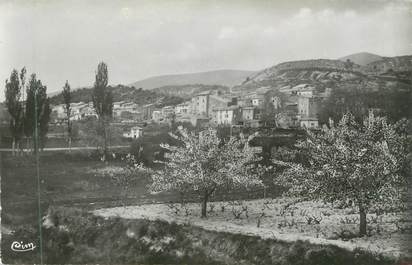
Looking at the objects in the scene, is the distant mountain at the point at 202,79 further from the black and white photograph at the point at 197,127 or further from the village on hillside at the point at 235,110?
the village on hillside at the point at 235,110

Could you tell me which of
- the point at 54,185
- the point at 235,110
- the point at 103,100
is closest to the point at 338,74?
the point at 235,110

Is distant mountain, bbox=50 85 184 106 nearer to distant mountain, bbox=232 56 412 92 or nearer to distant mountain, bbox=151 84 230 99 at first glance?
distant mountain, bbox=151 84 230 99

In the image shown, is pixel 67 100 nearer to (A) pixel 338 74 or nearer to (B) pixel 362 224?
(A) pixel 338 74

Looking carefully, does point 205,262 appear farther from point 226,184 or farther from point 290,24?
point 290,24

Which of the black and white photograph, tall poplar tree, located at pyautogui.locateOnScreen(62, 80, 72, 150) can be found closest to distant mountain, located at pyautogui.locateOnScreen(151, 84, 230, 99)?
the black and white photograph

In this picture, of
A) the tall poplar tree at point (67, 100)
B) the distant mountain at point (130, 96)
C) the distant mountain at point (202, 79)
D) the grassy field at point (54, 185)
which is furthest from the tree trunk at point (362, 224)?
the tall poplar tree at point (67, 100)

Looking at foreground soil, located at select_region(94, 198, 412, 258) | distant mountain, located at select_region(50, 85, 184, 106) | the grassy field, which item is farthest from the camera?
distant mountain, located at select_region(50, 85, 184, 106)
